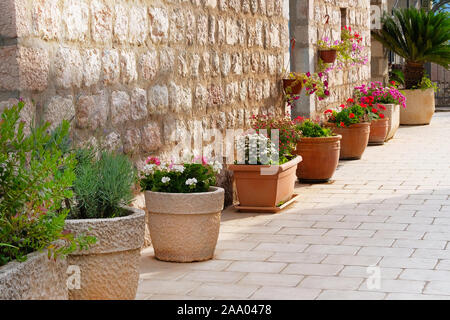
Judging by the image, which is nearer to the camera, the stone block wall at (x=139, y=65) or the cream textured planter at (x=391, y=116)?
the stone block wall at (x=139, y=65)

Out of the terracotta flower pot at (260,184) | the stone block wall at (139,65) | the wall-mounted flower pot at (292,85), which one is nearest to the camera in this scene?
the stone block wall at (139,65)

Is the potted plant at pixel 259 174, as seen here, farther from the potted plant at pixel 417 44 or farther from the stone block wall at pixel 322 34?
the potted plant at pixel 417 44

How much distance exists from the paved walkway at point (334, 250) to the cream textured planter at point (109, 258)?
17.5 inches

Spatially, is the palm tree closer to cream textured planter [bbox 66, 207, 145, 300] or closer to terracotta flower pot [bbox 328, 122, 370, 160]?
terracotta flower pot [bbox 328, 122, 370, 160]

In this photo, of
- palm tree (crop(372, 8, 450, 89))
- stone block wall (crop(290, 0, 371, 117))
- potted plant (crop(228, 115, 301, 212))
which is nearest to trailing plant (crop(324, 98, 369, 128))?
stone block wall (crop(290, 0, 371, 117))

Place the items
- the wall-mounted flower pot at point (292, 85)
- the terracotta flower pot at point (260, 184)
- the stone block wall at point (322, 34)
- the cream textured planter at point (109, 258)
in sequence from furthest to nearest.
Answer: the stone block wall at point (322, 34)
the wall-mounted flower pot at point (292, 85)
the terracotta flower pot at point (260, 184)
the cream textured planter at point (109, 258)

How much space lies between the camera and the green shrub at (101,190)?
11.7 ft

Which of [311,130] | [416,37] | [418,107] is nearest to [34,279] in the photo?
[311,130]

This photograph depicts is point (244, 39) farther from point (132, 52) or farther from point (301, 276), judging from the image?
point (301, 276)

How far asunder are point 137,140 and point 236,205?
1.79 meters

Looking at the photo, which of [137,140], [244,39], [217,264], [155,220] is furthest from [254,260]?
[244,39]

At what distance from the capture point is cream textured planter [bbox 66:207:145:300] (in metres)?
3.37

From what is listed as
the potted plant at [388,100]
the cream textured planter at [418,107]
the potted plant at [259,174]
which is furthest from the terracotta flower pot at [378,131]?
the potted plant at [259,174]

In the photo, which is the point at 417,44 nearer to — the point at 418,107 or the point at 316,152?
the point at 418,107
